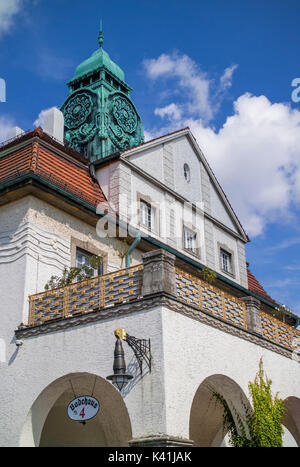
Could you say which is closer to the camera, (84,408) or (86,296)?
(84,408)

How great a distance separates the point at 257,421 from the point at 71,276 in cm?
513

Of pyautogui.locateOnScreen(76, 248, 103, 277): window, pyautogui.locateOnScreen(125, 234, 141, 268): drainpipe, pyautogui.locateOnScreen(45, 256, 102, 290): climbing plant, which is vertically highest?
pyautogui.locateOnScreen(125, 234, 141, 268): drainpipe

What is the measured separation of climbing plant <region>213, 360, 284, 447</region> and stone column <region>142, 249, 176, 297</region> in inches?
128

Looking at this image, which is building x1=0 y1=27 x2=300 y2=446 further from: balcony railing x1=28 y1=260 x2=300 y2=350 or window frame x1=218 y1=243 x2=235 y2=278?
window frame x1=218 y1=243 x2=235 y2=278

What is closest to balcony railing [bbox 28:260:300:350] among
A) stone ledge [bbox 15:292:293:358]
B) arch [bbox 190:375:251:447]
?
stone ledge [bbox 15:292:293:358]

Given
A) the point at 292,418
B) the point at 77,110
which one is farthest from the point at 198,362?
the point at 77,110

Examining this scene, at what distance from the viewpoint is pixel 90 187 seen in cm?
1788

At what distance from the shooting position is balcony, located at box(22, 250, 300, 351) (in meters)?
12.0

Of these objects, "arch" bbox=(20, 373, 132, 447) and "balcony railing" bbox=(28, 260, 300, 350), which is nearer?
"balcony railing" bbox=(28, 260, 300, 350)

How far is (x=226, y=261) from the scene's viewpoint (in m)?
22.9

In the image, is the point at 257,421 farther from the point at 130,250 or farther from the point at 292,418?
the point at 130,250

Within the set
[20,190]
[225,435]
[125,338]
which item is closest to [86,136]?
[20,190]

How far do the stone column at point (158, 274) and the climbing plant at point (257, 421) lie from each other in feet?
10.7

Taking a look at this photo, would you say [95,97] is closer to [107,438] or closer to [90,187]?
[90,187]
